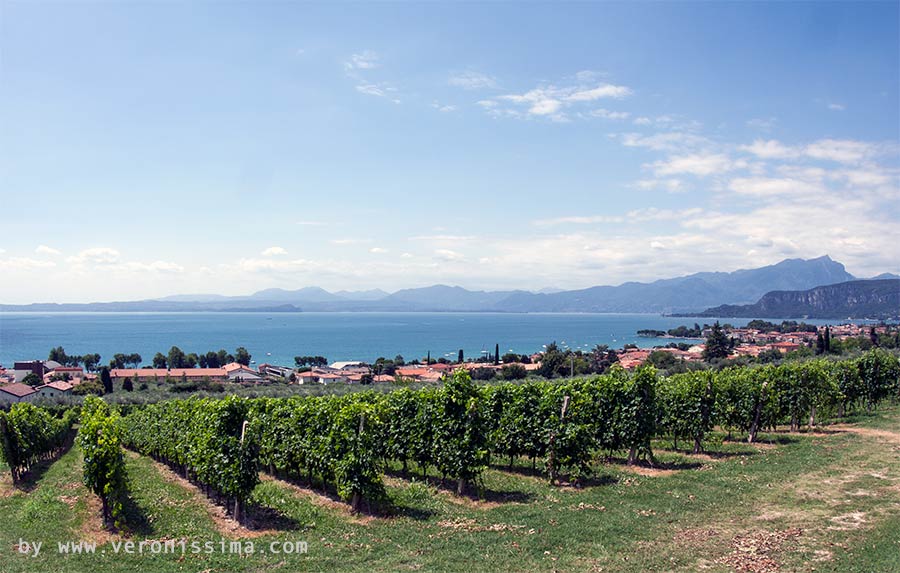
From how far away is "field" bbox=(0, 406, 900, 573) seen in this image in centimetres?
1248

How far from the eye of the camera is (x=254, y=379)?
111 meters

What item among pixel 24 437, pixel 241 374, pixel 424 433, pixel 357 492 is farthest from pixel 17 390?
pixel 357 492

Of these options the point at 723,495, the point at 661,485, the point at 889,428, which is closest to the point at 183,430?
the point at 661,485

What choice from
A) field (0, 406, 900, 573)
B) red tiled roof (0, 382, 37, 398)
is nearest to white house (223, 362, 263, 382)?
red tiled roof (0, 382, 37, 398)

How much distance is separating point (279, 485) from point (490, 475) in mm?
8382

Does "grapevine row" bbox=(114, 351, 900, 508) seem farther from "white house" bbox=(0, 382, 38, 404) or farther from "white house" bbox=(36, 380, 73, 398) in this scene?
"white house" bbox=(36, 380, 73, 398)

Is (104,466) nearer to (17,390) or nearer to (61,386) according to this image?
(17,390)

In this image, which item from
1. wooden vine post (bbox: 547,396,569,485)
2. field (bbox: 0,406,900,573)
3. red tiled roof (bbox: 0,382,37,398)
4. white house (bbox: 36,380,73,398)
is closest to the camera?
field (bbox: 0,406,900,573)

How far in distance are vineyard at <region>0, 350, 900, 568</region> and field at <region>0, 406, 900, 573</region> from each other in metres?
0.70

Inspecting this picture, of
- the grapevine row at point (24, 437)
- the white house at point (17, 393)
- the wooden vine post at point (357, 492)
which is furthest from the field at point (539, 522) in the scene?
the white house at point (17, 393)

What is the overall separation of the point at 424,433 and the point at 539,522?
621 cm

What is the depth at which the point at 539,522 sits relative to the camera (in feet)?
50.1

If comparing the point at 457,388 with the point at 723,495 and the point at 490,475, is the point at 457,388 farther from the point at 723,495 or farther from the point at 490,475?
the point at 723,495

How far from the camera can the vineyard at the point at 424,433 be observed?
16766 mm
